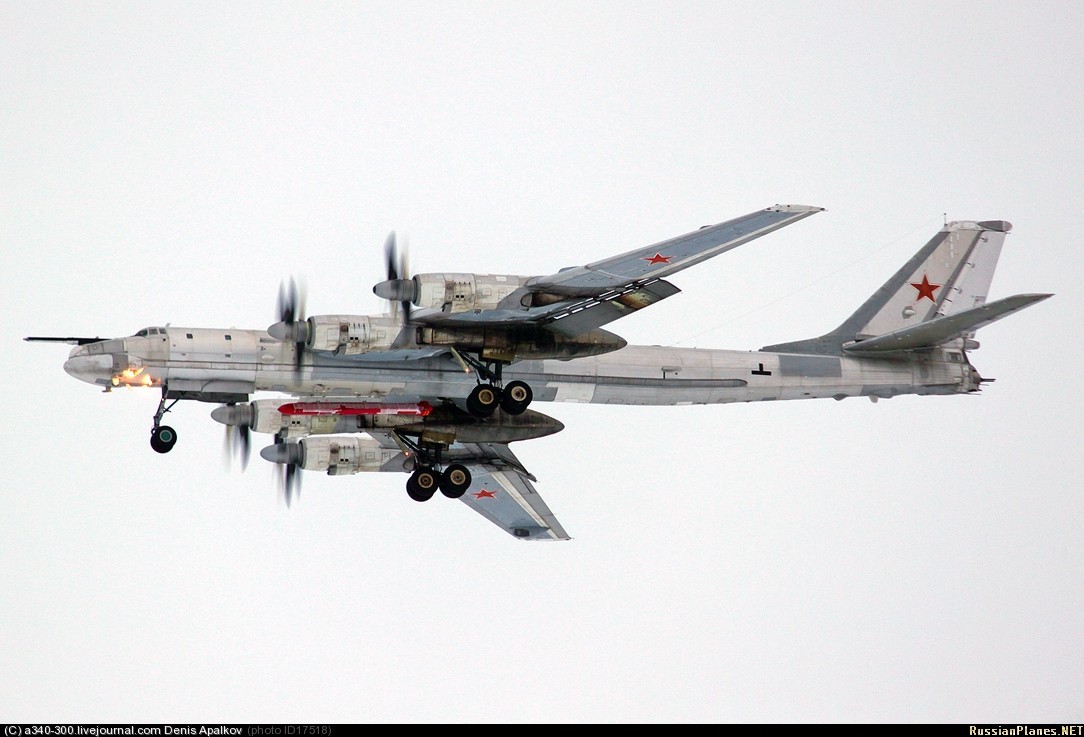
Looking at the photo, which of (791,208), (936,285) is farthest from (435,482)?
(936,285)

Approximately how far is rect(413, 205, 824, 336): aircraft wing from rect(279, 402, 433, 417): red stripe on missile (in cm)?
288

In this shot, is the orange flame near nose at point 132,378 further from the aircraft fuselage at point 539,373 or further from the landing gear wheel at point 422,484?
the landing gear wheel at point 422,484

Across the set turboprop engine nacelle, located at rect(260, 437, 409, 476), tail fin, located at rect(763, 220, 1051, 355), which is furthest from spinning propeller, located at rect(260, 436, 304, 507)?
tail fin, located at rect(763, 220, 1051, 355)

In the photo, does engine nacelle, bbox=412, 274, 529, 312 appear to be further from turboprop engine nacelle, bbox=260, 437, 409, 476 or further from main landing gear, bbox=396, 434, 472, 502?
turboprop engine nacelle, bbox=260, 437, 409, 476

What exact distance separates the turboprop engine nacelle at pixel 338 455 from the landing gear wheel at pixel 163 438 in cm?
452

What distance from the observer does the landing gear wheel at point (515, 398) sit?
29.1 meters

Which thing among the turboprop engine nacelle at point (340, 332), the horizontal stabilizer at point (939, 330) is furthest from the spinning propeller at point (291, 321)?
the horizontal stabilizer at point (939, 330)

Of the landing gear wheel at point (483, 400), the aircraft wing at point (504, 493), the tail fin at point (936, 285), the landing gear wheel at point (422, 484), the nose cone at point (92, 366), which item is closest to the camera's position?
the nose cone at point (92, 366)

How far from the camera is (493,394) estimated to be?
29125 mm

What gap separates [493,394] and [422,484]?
2862 mm

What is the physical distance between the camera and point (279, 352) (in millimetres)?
28734
